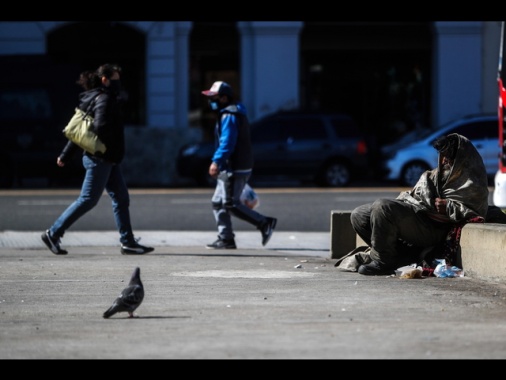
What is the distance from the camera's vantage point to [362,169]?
24.6m

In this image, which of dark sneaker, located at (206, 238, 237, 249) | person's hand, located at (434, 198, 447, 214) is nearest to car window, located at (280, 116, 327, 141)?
dark sneaker, located at (206, 238, 237, 249)

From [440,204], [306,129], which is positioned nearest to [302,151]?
[306,129]

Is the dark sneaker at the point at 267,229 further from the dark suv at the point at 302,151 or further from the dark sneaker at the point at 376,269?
the dark suv at the point at 302,151

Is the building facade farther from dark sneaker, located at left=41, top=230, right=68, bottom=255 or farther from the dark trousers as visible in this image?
the dark trousers

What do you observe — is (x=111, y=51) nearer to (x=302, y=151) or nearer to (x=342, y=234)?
(x=302, y=151)

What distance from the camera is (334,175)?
80.8 feet

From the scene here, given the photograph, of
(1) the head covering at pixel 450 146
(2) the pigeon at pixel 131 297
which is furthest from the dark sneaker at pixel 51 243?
(2) the pigeon at pixel 131 297

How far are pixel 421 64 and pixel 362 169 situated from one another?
Answer: 7.38 meters

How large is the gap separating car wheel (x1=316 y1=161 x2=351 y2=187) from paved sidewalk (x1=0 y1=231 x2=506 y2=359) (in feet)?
42.1

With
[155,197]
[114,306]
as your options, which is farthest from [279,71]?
[114,306]

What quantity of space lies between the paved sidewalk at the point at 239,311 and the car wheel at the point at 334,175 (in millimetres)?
12823

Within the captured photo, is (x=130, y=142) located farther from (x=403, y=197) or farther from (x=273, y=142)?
(x=403, y=197)

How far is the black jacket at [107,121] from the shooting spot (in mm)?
11375

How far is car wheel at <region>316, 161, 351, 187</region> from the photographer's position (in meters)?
24.5
